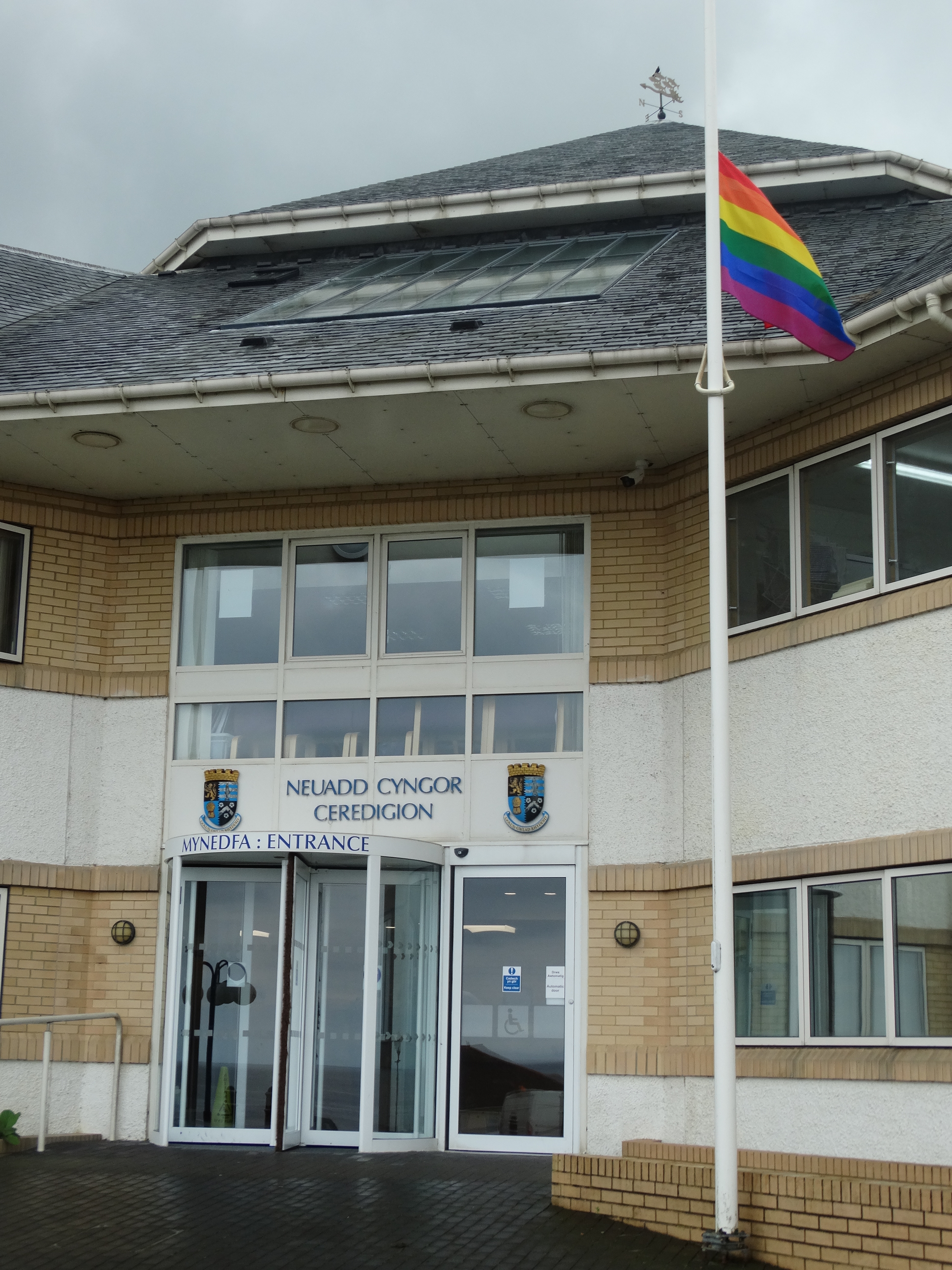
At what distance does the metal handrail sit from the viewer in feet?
40.2

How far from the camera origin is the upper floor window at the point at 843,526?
1059 centimetres

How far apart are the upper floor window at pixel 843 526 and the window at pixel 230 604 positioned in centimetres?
417

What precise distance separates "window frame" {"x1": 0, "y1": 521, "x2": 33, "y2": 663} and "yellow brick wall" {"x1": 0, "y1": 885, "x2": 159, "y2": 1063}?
2.00 m

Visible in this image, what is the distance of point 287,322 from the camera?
14.0m

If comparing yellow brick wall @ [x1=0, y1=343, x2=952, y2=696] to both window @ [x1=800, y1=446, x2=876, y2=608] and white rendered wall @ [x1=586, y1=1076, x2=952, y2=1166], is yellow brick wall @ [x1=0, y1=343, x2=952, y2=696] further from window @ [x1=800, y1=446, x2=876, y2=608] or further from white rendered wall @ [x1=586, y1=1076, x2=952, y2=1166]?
white rendered wall @ [x1=586, y1=1076, x2=952, y2=1166]

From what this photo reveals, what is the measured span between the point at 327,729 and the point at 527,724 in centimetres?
177

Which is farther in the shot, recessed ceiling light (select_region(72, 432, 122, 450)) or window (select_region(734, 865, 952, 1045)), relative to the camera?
recessed ceiling light (select_region(72, 432, 122, 450))

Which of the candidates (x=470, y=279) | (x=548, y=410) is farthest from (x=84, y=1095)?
(x=470, y=279)

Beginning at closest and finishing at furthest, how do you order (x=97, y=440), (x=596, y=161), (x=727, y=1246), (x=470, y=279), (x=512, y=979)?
1. (x=727, y=1246)
2. (x=512, y=979)
3. (x=97, y=440)
4. (x=470, y=279)
5. (x=596, y=161)

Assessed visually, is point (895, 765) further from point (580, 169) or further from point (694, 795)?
point (580, 169)

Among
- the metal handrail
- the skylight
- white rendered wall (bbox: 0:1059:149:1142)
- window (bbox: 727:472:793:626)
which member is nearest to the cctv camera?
window (bbox: 727:472:793:626)

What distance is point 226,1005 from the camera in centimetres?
1284

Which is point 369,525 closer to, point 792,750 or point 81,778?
point 81,778

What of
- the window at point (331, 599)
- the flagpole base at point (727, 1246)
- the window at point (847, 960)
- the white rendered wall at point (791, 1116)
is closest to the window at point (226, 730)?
the window at point (331, 599)
